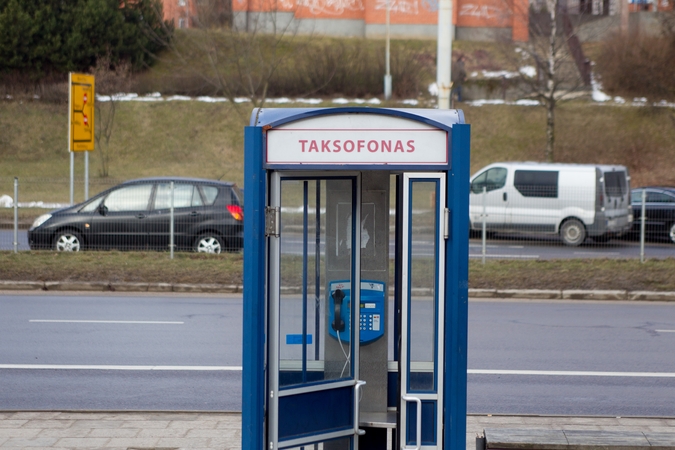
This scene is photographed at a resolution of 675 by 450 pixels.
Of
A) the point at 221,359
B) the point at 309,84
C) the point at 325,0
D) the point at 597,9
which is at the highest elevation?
the point at 325,0

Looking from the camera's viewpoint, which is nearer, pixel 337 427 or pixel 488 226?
pixel 337 427

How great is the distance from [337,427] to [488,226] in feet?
52.4

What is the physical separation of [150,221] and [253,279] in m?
12.6

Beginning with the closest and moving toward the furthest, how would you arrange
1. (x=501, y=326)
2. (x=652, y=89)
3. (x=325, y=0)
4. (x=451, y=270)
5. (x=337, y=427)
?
(x=451, y=270), (x=337, y=427), (x=501, y=326), (x=652, y=89), (x=325, y=0)

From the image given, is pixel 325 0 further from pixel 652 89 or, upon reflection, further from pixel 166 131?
pixel 652 89

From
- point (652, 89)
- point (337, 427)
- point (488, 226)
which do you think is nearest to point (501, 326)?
point (337, 427)

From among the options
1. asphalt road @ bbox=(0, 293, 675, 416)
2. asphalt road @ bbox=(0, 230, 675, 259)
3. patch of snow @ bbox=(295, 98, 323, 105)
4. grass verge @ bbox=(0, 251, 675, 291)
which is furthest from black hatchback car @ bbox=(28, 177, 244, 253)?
patch of snow @ bbox=(295, 98, 323, 105)

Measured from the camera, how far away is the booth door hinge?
4.59 m

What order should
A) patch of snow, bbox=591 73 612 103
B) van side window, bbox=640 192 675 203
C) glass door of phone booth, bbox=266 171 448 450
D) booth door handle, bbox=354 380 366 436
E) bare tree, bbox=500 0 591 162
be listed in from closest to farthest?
glass door of phone booth, bbox=266 171 448 450 → booth door handle, bbox=354 380 366 436 → van side window, bbox=640 192 675 203 → bare tree, bbox=500 0 591 162 → patch of snow, bbox=591 73 612 103

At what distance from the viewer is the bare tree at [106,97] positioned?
36.5 metres

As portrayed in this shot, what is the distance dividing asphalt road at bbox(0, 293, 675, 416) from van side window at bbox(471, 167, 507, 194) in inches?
351

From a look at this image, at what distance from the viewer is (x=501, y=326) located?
11.5 metres

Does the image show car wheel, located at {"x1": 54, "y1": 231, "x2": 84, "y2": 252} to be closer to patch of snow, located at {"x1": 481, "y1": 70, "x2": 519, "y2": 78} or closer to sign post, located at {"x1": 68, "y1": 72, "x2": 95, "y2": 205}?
sign post, located at {"x1": 68, "y1": 72, "x2": 95, "y2": 205}

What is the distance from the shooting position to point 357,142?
461 cm
